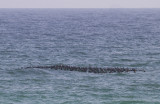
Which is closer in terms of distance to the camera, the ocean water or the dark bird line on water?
the ocean water

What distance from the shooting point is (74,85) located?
2146 inches

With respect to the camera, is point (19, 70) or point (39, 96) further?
point (19, 70)

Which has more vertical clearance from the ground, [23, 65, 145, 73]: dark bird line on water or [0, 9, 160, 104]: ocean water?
[23, 65, 145, 73]: dark bird line on water

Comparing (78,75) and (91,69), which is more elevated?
(91,69)

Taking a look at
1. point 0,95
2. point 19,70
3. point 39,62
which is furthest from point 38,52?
point 0,95

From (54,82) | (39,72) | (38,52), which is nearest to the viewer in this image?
(54,82)

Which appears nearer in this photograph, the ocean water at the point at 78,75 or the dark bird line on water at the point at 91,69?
the ocean water at the point at 78,75

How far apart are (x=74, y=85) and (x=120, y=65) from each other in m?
16.4

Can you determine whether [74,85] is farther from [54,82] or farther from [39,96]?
[39,96]

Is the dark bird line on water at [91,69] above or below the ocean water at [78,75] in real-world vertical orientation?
above

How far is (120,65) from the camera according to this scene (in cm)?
6912

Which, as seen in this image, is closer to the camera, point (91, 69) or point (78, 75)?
point (78, 75)

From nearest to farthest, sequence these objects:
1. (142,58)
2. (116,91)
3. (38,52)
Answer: (116,91) → (142,58) → (38,52)

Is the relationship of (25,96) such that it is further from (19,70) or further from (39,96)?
(19,70)
